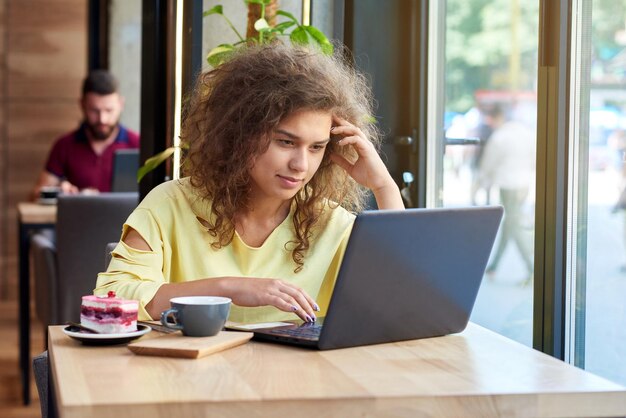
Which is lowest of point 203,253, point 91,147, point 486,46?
point 203,253

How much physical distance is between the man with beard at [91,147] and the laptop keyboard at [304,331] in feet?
12.5

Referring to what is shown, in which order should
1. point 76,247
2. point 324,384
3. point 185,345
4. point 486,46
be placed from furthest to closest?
point 76,247, point 486,46, point 185,345, point 324,384

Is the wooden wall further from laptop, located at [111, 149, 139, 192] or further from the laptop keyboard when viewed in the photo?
the laptop keyboard

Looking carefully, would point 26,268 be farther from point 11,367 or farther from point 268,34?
point 268,34

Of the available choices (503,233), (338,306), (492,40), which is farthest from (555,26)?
(338,306)

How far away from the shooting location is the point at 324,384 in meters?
1.17

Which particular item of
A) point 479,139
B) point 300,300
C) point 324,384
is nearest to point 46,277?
point 479,139

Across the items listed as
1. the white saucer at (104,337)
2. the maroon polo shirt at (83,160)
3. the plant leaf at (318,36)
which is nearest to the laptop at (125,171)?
the maroon polo shirt at (83,160)

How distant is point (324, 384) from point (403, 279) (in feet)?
0.91

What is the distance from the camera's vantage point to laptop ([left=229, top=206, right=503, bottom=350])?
1333 millimetres

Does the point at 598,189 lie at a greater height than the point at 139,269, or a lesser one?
greater

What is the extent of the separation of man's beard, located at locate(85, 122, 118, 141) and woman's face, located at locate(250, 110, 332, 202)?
354 cm

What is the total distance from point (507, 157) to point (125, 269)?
1.17 m

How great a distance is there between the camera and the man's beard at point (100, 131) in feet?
16.9
